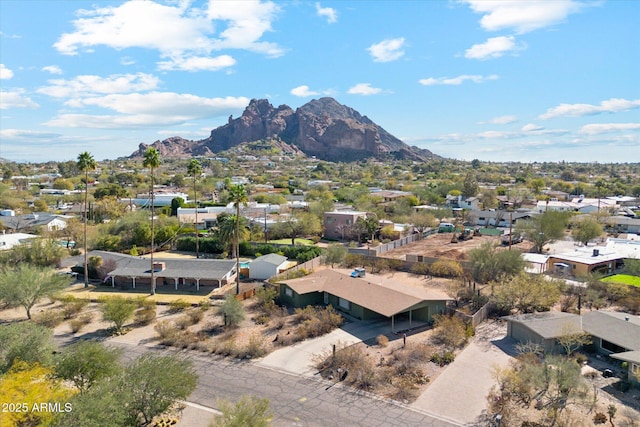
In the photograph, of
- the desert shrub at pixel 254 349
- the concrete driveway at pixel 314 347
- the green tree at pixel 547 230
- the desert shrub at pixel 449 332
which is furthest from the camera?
the green tree at pixel 547 230

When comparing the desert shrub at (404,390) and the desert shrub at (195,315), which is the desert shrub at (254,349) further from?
the desert shrub at (404,390)

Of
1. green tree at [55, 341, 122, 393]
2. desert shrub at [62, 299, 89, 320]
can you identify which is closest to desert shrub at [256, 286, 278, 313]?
desert shrub at [62, 299, 89, 320]

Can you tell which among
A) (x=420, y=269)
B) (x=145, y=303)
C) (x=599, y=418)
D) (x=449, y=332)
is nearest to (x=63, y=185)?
(x=145, y=303)

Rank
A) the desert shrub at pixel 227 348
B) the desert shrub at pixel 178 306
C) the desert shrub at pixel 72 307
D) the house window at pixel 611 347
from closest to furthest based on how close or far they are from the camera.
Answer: the house window at pixel 611 347 < the desert shrub at pixel 227 348 < the desert shrub at pixel 72 307 < the desert shrub at pixel 178 306

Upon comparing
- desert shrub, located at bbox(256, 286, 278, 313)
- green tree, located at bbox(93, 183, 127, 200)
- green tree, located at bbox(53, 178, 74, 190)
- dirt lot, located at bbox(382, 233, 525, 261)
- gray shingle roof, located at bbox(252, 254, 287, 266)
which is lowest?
desert shrub, located at bbox(256, 286, 278, 313)

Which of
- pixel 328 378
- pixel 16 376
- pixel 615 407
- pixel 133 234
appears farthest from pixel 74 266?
pixel 615 407

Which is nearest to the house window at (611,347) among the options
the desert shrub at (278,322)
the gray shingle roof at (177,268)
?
the desert shrub at (278,322)

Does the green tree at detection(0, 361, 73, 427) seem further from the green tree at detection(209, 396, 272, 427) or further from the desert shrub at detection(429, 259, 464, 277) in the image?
the desert shrub at detection(429, 259, 464, 277)

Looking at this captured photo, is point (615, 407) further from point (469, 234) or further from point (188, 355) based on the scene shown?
point (469, 234)
